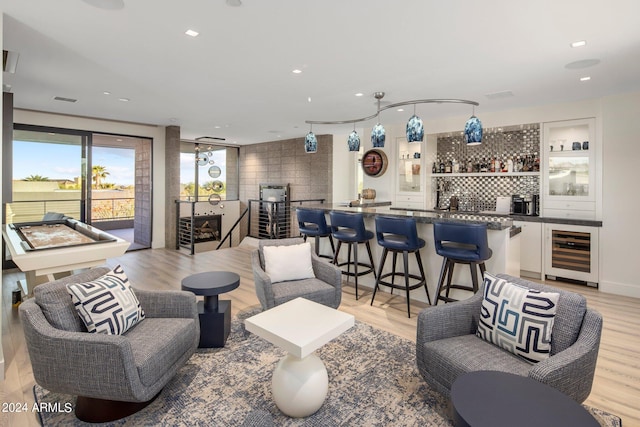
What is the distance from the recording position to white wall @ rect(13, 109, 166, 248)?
5.87m

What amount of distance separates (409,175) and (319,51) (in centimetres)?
385

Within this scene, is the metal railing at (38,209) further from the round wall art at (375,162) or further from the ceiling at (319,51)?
the round wall art at (375,162)

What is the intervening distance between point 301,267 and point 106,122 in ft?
18.5

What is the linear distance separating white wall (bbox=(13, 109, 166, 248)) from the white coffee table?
235 inches

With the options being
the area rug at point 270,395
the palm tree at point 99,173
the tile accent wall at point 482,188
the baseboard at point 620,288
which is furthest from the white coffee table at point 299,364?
the palm tree at point 99,173

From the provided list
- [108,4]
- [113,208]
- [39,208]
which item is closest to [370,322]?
[108,4]

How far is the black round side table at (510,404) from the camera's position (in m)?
1.24

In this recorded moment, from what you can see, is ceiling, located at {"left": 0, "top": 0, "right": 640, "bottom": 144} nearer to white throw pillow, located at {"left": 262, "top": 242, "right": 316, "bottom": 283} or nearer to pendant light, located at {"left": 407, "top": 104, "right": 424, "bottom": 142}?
pendant light, located at {"left": 407, "top": 104, "right": 424, "bottom": 142}

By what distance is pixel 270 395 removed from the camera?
217 cm

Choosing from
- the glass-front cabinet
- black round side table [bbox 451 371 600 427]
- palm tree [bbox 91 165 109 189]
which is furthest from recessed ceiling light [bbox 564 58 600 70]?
palm tree [bbox 91 165 109 189]

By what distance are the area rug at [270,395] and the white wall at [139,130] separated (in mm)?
5174

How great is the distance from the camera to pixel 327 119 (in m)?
6.04

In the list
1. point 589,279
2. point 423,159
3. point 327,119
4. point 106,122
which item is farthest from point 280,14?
point 106,122

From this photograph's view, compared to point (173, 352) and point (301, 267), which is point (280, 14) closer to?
point (301, 267)
